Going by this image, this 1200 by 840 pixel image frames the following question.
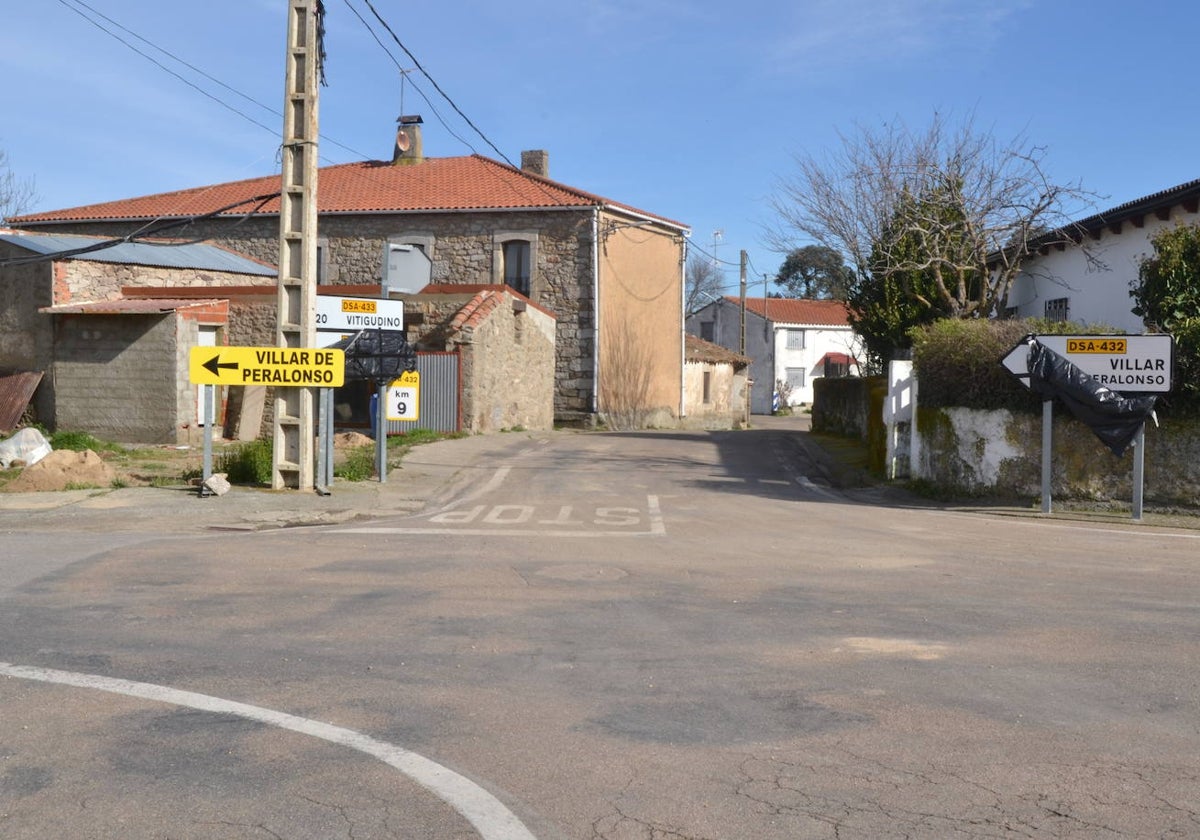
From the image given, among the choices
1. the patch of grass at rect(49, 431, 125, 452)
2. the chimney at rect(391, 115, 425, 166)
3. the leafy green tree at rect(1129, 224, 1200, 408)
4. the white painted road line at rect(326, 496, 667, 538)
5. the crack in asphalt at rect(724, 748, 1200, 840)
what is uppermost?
the chimney at rect(391, 115, 425, 166)

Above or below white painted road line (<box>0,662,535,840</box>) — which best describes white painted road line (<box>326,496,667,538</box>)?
above

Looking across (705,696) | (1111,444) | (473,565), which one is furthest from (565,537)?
(1111,444)

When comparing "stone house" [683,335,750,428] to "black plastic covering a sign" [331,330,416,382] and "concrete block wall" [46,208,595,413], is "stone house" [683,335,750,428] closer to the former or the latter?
"concrete block wall" [46,208,595,413]

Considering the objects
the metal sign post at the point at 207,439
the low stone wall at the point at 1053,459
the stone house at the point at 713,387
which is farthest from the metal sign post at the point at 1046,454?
the stone house at the point at 713,387

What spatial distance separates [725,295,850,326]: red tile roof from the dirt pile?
189 ft

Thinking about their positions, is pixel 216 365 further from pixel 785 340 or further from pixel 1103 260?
pixel 785 340

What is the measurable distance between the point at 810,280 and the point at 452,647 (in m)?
86.1

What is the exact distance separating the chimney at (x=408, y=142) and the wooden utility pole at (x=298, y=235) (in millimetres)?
24072

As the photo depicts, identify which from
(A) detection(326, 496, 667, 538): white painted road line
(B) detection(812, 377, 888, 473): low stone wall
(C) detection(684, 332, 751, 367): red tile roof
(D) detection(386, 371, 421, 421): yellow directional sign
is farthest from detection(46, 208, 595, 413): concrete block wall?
(A) detection(326, 496, 667, 538): white painted road line

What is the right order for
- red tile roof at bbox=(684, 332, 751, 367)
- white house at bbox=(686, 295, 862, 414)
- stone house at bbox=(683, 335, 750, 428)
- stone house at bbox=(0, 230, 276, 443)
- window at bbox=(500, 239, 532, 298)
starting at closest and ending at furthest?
stone house at bbox=(0, 230, 276, 443)
window at bbox=(500, 239, 532, 298)
stone house at bbox=(683, 335, 750, 428)
red tile roof at bbox=(684, 332, 751, 367)
white house at bbox=(686, 295, 862, 414)

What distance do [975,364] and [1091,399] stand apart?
1914 mm

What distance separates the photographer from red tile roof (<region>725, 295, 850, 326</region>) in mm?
71625

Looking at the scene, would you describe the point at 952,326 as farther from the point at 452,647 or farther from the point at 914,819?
the point at 914,819

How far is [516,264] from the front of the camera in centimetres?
3522
